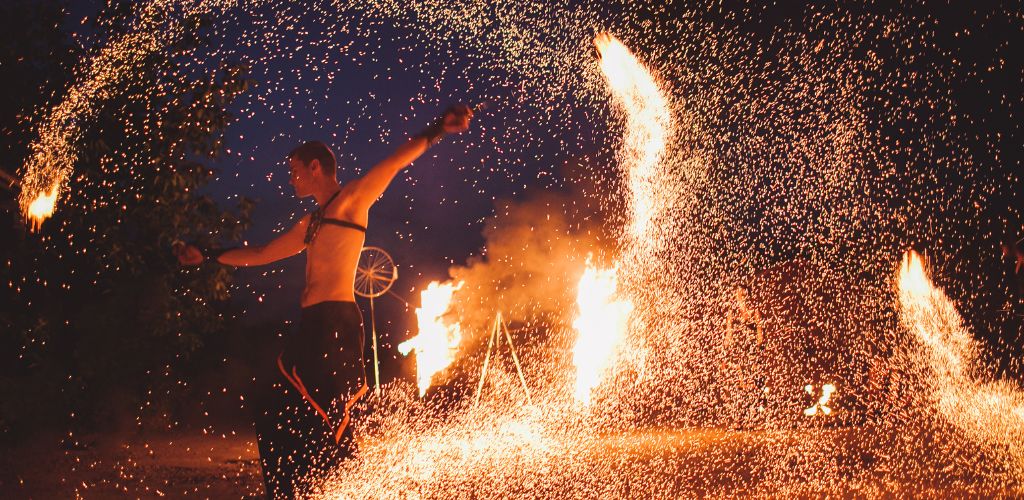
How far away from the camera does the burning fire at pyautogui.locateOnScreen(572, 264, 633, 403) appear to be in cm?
1042

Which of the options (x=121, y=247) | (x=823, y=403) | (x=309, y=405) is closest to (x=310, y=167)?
(x=309, y=405)

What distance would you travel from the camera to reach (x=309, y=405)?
2846 mm

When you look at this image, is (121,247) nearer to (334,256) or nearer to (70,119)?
(70,119)

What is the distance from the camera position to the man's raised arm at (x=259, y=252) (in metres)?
3.07

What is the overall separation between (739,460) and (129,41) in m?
6.10

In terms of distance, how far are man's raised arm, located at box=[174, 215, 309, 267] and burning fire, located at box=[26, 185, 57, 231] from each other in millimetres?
4230

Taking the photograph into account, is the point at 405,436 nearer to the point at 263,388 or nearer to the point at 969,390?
the point at 263,388

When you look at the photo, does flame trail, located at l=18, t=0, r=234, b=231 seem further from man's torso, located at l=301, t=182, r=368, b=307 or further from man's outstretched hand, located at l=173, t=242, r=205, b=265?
man's torso, located at l=301, t=182, r=368, b=307

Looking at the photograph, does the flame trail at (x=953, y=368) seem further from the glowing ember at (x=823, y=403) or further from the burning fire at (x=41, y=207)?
the burning fire at (x=41, y=207)

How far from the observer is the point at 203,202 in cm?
709

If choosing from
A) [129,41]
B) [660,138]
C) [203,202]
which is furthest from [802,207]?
[129,41]

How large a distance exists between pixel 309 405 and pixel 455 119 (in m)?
1.17

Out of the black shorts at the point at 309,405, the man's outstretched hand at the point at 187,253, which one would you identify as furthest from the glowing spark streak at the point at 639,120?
the black shorts at the point at 309,405

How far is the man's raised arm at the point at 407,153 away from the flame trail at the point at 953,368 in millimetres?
5674
